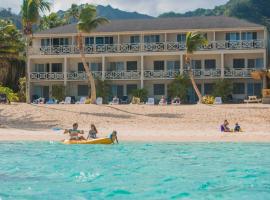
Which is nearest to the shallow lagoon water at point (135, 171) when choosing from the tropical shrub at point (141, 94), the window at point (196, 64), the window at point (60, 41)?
the tropical shrub at point (141, 94)

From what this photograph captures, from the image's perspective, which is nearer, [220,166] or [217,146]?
[220,166]

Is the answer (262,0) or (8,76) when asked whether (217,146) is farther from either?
(262,0)

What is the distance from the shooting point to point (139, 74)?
147 feet

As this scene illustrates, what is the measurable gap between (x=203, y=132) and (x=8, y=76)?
3027 cm

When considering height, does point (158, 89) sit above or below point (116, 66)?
below

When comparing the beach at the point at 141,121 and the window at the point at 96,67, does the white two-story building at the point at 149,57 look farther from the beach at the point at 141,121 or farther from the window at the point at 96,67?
the beach at the point at 141,121

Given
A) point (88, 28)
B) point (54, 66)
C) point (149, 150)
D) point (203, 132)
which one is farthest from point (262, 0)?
point (149, 150)

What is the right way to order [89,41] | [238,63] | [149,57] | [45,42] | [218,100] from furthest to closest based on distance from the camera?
[45,42] < [89,41] < [149,57] < [238,63] < [218,100]

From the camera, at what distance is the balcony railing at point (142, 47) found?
43.3m

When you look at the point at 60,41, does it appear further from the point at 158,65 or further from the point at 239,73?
the point at 239,73

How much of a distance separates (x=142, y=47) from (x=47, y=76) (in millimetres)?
8722

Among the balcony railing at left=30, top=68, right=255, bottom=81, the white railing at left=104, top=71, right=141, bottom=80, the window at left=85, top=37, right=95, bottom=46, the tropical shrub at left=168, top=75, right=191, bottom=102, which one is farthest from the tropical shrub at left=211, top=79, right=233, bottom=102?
the window at left=85, top=37, right=95, bottom=46

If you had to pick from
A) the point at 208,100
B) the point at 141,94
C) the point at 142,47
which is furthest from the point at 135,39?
the point at 208,100

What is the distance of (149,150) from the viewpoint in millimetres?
20797
